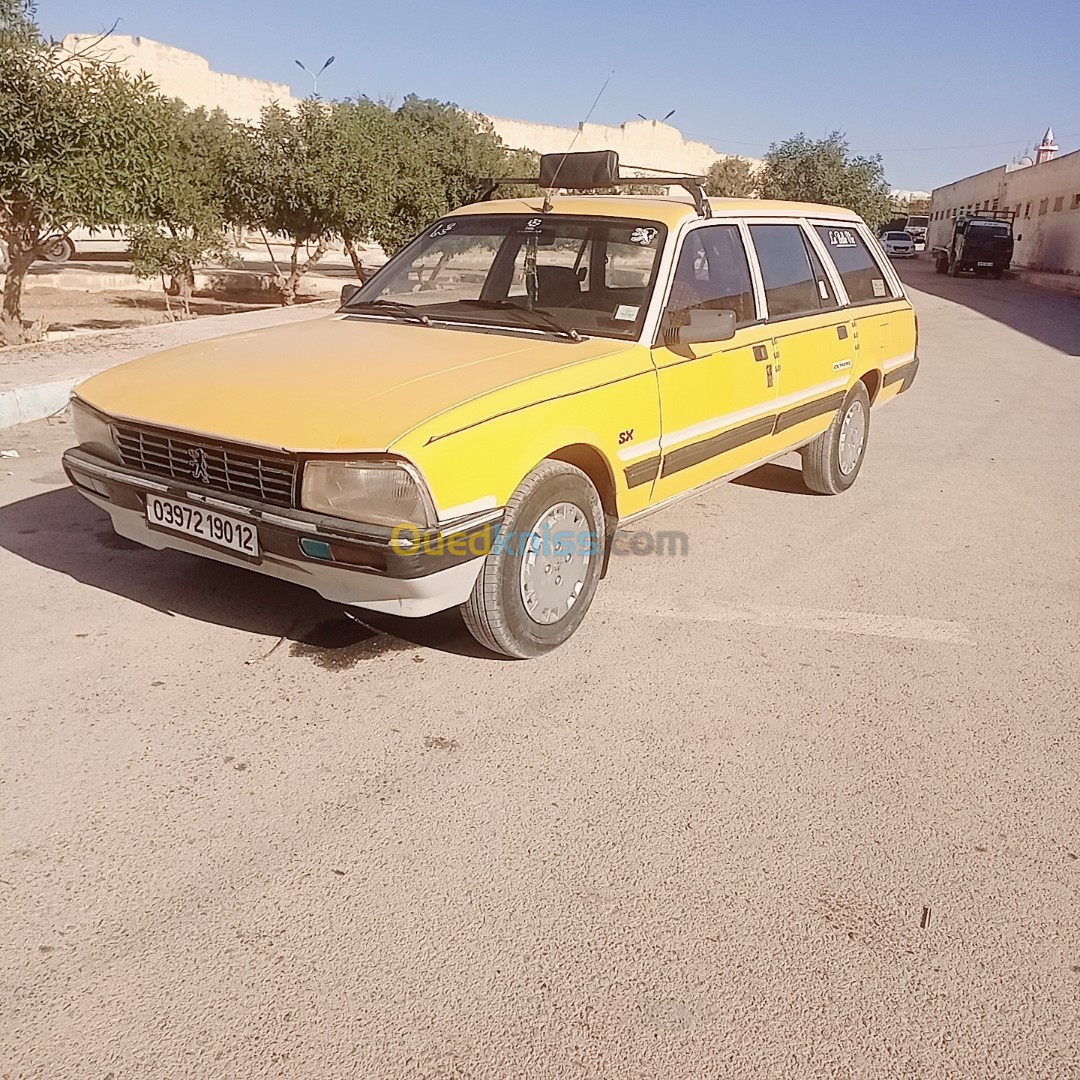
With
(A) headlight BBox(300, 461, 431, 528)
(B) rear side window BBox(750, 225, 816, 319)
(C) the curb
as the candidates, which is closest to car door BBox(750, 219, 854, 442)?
(B) rear side window BBox(750, 225, 816, 319)

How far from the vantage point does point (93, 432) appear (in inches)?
145

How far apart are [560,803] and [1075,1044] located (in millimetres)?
1387

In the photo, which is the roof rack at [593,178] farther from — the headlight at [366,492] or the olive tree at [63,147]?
the olive tree at [63,147]

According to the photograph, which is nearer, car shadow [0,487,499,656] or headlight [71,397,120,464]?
headlight [71,397,120,464]

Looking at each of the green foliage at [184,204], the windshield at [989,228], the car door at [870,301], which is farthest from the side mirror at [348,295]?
the windshield at [989,228]

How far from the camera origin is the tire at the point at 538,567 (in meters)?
3.36

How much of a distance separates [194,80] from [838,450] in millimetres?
66292

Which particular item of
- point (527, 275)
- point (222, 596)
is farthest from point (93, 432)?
point (527, 275)

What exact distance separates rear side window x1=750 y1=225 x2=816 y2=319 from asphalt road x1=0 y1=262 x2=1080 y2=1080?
140 cm

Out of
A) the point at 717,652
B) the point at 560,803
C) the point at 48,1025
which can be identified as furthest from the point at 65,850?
the point at 717,652

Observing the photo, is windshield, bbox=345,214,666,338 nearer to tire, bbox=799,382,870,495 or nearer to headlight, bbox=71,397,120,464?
headlight, bbox=71,397,120,464

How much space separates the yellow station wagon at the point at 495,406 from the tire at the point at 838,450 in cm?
47

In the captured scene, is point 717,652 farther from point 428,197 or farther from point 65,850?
point 428,197

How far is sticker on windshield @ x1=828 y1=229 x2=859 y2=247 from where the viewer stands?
5645 mm
